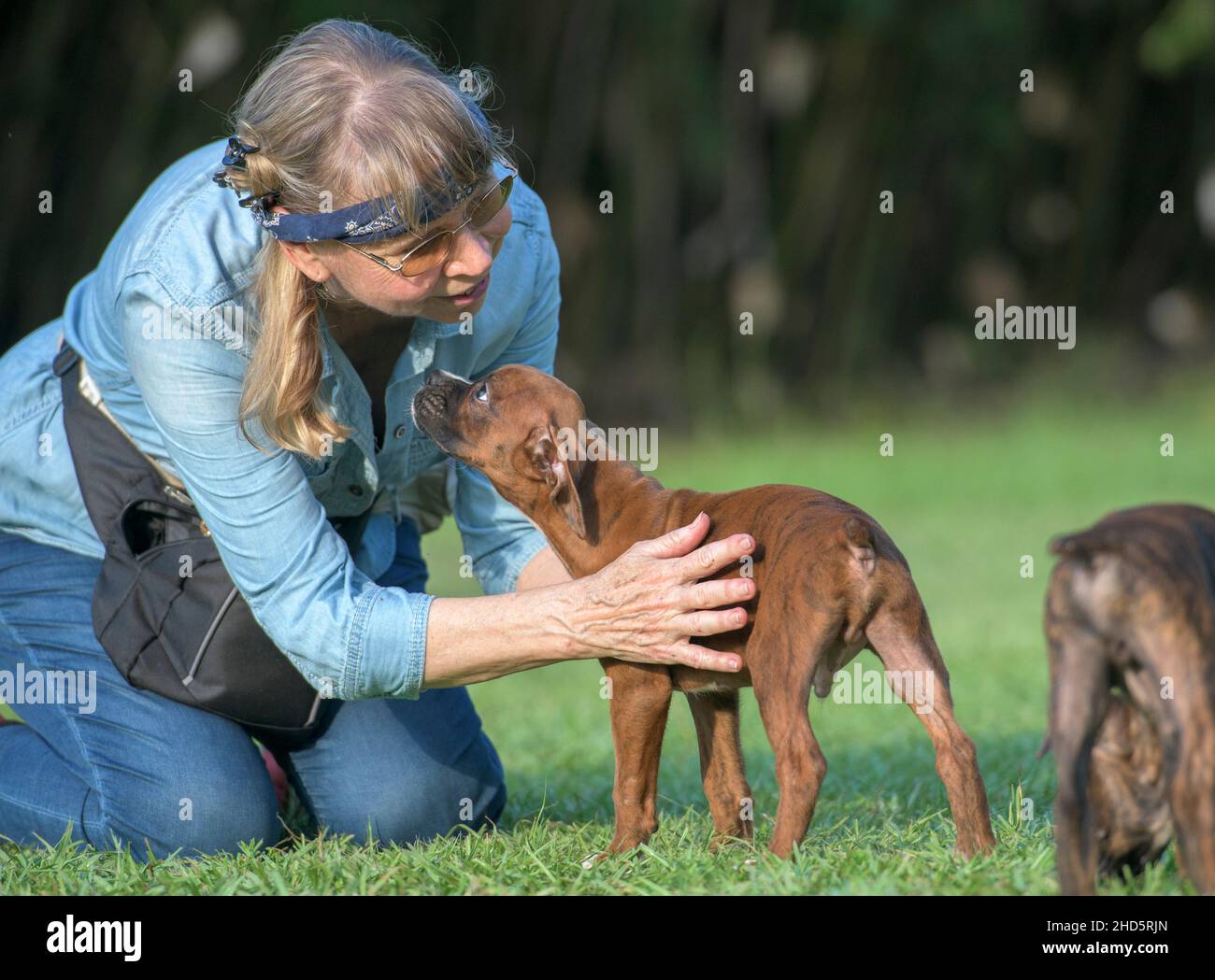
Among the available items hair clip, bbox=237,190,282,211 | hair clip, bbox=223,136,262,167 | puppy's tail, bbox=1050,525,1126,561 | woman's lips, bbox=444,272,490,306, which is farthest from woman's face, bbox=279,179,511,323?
puppy's tail, bbox=1050,525,1126,561

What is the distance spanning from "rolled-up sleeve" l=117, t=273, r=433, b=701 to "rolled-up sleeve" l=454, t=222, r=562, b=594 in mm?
843

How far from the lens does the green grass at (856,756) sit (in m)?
3.11

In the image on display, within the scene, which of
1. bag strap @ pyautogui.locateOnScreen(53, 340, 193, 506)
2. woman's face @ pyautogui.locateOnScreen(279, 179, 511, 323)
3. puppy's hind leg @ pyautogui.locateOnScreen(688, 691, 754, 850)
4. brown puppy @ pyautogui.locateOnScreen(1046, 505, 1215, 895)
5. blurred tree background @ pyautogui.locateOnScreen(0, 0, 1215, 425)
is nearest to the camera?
brown puppy @ pyautogui.locateOnScreen(1046, 505, 1215, 895)

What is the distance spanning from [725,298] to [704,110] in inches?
65.6

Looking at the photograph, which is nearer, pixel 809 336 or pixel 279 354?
pixel 279 354

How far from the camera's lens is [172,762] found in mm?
3852

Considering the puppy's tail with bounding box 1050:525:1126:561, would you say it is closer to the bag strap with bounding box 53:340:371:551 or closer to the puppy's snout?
the puppy's snout

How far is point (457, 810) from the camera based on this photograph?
4027 mm

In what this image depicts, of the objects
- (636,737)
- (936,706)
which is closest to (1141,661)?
(936,706)

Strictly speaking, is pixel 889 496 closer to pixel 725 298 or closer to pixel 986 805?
pixel 725 298

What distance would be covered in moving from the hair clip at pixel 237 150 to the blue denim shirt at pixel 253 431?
1.10 feet

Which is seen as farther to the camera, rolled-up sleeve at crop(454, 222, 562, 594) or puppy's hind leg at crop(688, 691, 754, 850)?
rolled-up sleeve at crop(454, 222, 562, 594)

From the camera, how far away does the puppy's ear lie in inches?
138
